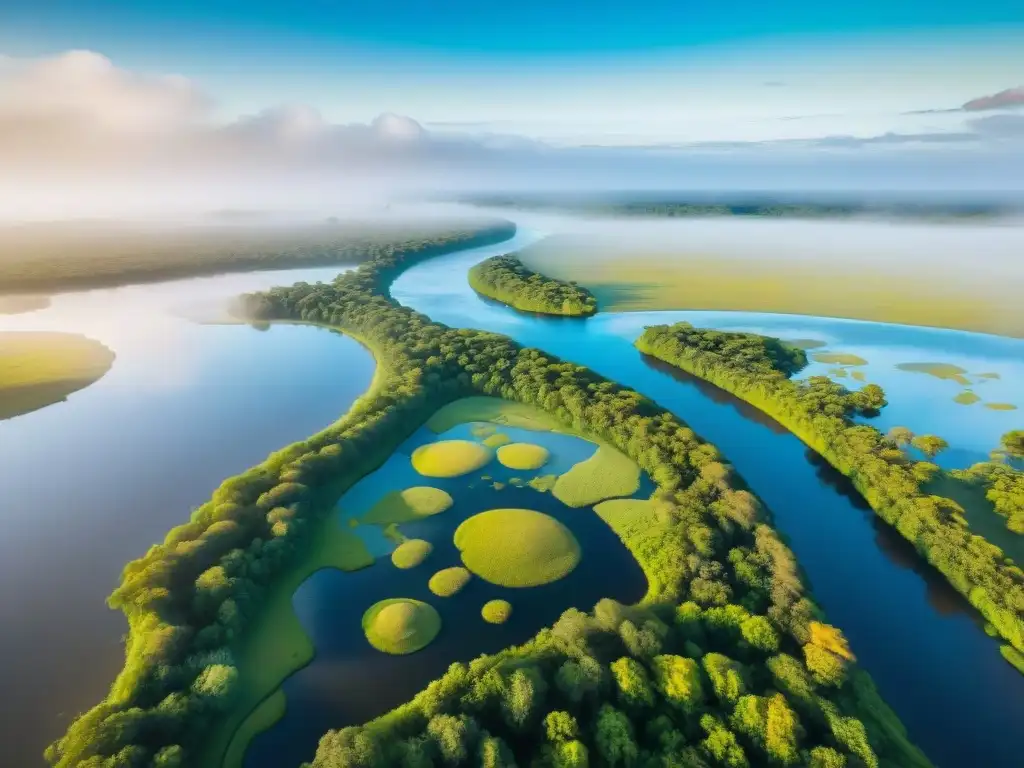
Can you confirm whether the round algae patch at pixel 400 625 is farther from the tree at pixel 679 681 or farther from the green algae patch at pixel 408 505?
the tree at pixel 679 681

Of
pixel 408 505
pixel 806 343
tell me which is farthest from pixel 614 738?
pixel 806 343

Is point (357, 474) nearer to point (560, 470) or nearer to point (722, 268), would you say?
point (560, 470)

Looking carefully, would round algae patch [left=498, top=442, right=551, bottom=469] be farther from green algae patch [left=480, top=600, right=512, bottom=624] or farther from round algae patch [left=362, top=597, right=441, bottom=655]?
round algae patch [left=362, top=597, right=441, bottom=655]

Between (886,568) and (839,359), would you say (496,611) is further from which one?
(839,359)

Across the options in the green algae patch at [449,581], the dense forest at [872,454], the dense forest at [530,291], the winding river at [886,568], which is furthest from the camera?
the dense forest at [530,291]

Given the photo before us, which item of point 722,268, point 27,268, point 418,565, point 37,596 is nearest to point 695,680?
point 418,565

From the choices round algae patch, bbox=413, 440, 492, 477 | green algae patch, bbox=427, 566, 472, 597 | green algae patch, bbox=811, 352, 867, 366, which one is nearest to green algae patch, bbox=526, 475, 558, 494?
round algae patch, bbox=413, 440, 492, 477

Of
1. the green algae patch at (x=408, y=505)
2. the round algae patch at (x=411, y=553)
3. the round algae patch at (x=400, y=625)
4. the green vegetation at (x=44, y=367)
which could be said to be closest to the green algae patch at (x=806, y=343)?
the green algae patch at (x=408, y=505)
